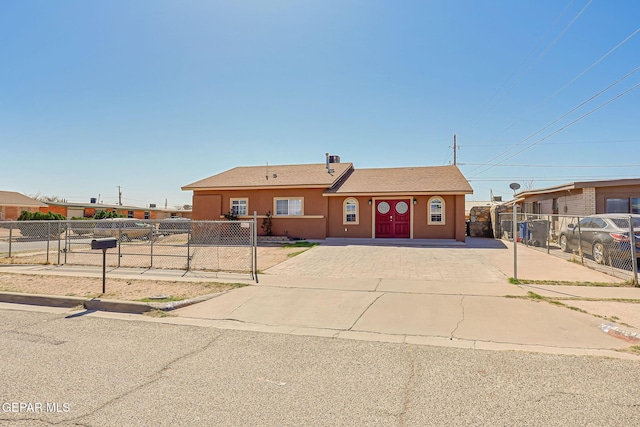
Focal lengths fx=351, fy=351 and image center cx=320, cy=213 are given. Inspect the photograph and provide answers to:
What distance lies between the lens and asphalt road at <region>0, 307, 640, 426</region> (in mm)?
3137

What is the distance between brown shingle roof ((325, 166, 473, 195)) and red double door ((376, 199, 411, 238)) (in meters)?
0.88

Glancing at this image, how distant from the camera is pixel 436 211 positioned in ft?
62.2

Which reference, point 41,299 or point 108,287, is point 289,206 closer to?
point 108,287

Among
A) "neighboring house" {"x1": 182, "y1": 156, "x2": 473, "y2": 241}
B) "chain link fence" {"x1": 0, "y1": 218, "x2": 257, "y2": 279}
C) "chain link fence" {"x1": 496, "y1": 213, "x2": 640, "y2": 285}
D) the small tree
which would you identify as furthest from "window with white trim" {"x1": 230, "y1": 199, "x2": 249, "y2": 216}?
"chain link fence" {"x1": 496, "y1": 213, "x2": 640, "y2": 285}

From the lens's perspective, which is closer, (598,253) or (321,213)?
(598,253)

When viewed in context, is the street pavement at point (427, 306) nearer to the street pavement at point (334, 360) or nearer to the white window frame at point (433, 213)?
the street pavement at point (334, 360)

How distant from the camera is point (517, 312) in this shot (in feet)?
21.3

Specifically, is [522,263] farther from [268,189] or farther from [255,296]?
[268,189]

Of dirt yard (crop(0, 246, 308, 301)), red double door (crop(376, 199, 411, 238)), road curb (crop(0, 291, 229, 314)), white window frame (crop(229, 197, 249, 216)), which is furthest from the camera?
white window frame (crop(229, 197, 249, 216))

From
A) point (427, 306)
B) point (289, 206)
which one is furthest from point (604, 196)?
point (289, 206)

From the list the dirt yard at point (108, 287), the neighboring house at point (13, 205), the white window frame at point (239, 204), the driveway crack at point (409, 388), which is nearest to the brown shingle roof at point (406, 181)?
the white window frame at point (239, 204)

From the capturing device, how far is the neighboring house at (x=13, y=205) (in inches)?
1531

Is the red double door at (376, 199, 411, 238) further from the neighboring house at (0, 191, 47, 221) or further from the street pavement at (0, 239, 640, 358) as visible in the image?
the neighboring house at (0, 191, 47, 221)

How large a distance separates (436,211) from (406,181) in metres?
2.69
